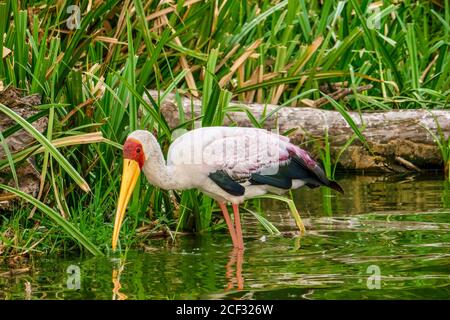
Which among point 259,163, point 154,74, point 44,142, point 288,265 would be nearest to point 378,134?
point 154,74

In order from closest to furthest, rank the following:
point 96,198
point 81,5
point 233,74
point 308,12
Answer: point 96,198 < point 81,5 < point 233,74 < point 308,12

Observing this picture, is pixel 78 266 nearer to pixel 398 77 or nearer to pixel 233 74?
pixel 233 74

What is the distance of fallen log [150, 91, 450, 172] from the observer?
29.1 feet

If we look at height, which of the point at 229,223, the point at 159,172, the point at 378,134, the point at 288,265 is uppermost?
the point at 378,134

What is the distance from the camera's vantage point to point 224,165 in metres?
6.43

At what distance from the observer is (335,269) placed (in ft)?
18.7

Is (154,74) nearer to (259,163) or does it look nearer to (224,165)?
(259,163)

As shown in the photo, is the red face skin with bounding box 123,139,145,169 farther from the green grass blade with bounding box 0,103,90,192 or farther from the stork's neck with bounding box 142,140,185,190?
the green grass blade with bounding box 0,103,90,192

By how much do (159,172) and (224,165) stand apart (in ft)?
1.32

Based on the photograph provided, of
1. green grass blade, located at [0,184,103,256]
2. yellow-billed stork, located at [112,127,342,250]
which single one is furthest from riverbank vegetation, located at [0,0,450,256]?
yellow-billed stork, located at [112,127,342,250]
